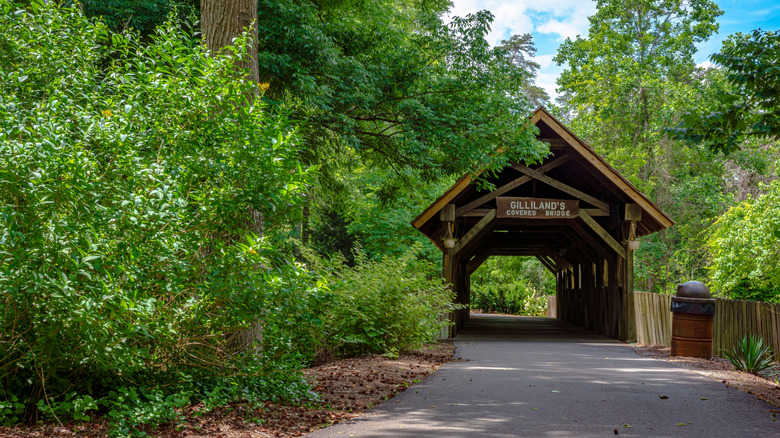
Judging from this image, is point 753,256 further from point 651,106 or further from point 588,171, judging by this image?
point 651,106

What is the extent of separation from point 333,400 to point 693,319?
7.71m

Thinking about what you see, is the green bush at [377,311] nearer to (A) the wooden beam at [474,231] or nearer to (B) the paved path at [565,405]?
(B) the paved path at [565,405]

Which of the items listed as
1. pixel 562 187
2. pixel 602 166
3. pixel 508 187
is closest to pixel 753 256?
pixel 602 166

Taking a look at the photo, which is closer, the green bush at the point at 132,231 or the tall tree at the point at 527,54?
the green bush at the point at 132,231

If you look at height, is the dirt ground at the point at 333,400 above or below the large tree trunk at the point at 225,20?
below

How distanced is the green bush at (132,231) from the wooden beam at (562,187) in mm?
11894

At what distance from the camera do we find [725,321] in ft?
39.8

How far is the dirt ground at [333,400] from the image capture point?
15.6 feet

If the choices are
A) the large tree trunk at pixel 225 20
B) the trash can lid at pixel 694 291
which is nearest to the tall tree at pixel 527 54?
the trash can lid at pixel 694 291

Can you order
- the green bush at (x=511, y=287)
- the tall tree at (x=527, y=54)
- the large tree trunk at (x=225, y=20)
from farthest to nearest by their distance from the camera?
the tall tree at (x=527, y=54)
the green bush at (x=511, y=287)
the large tree trunk at (x=225, y=20)

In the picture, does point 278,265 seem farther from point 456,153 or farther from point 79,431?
point 456,153

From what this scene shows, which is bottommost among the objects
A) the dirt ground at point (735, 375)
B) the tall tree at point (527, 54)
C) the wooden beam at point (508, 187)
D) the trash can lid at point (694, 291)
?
the dirt ground at point (735, 375)

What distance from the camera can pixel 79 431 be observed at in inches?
179

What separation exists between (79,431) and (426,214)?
41.0 ft
